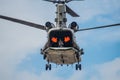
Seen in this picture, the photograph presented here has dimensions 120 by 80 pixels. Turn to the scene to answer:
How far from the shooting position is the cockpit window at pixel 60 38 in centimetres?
5164

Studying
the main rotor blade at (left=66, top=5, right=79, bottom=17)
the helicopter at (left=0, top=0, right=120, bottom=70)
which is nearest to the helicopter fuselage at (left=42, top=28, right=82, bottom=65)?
the helicopter at (left=0, top=0, right=120, bottom=70)

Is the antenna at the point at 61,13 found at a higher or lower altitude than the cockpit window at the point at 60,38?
higher

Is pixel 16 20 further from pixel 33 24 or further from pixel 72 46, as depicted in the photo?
pixel 72 46

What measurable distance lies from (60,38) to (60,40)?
317 mm

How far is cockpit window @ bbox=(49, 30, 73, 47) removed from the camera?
5164 cm

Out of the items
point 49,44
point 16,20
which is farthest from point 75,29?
point 16,20

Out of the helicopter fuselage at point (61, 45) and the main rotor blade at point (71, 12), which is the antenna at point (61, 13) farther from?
the main rotor blade at point (71, 12)

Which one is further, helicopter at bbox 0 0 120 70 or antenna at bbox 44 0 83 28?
antenna at bbox 44 0 83 28

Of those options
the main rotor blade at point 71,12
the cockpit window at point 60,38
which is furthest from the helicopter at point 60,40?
the main rotor blade at point 71,12

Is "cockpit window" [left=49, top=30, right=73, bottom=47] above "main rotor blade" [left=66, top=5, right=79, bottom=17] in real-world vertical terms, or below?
below

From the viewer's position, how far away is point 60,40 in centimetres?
5181

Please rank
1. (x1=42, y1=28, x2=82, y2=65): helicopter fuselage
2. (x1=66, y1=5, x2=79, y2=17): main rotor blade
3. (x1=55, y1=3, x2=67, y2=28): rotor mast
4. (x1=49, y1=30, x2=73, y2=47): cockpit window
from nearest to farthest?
1. (x1=42, y1=28, x2=82, y2=65): helicopter fuselage
2. (x1=49, y1=30, x2=73, y2=47): cockpit window
3. (x1=55, y1=3, x2=67, y2=28): rotor mast
4. (x1=66, y1=5, x2=79, y2=17): main rotor blade

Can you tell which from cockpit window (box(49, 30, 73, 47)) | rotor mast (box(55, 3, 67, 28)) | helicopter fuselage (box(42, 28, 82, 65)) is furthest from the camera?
rotor mast (box(55, 3, 67, 28))

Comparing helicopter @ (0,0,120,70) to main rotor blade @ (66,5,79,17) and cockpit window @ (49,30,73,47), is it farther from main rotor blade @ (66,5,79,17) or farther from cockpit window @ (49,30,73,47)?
main rotor blade @ (66,5,79,17)
